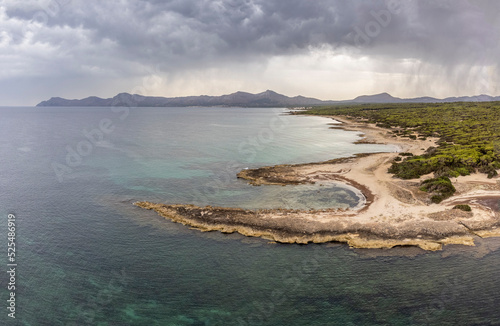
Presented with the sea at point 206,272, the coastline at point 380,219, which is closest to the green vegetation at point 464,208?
the coastline at point 380,219

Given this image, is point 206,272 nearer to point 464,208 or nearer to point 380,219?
point 380,219

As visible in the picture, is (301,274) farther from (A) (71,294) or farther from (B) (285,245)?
(A) (71,294)

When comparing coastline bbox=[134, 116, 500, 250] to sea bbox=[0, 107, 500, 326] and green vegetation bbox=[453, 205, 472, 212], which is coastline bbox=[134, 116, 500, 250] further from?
sea bbox=[0, 107, 500, 326]

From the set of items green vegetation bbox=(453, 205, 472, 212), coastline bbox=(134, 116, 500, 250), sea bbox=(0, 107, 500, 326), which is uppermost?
green vegetation bbox=(453, 205, 472, 212)

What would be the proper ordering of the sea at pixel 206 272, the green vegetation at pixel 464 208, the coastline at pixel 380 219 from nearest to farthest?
1. the sea at pixel 206 272
2. the coastline at pixel 380 219
3. the green vegetation at pixel 464 208

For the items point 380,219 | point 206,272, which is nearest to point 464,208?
point 380,219

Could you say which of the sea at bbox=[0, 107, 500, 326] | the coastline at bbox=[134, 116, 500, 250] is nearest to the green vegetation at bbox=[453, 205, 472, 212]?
the coastline at bbox=[134, 116, 500, 250]

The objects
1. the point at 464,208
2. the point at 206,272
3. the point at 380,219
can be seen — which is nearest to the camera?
the point at 206,272

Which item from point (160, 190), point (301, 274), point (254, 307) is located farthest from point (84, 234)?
point (301, 274)

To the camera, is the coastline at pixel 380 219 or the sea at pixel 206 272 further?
the coastline at pixel 380 219

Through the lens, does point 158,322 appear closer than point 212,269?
Yes

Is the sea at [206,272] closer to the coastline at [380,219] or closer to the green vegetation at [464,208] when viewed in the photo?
the coastline at [380,219]
